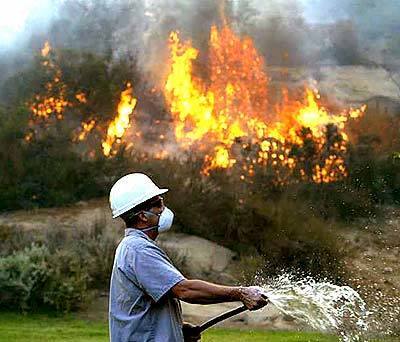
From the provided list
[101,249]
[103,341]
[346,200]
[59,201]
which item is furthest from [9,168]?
[103,341]

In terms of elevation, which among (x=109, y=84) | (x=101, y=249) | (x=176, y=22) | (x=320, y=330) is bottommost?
(x=320, y=330)

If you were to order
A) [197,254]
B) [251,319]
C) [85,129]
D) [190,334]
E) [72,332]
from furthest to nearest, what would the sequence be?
[85,129]
[197,254]
[251,319]
[72,332]
[190,334]

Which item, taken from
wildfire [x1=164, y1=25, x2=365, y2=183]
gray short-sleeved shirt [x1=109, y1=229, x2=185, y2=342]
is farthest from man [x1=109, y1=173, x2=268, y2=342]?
wildfire [x1=164, y1=25, x2=365, y2=183]

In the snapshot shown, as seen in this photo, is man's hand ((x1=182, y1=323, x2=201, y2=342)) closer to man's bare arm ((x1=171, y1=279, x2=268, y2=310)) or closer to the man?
the man

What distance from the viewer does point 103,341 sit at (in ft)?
29.5

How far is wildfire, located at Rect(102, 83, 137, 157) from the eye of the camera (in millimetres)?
17656

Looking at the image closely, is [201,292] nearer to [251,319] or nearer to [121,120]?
[251,319]

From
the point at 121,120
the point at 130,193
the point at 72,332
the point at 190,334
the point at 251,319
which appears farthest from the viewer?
the point at 121,120

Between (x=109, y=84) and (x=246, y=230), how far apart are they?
6.16 m

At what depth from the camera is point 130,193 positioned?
3.68m

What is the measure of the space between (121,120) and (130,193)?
14.8 m

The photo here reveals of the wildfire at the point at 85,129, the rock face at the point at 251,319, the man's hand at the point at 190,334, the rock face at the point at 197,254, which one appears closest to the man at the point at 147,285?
the man's hand at the point at 190,334

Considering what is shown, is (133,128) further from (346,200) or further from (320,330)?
(320,330)

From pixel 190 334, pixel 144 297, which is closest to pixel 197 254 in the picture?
pixel 190 334
